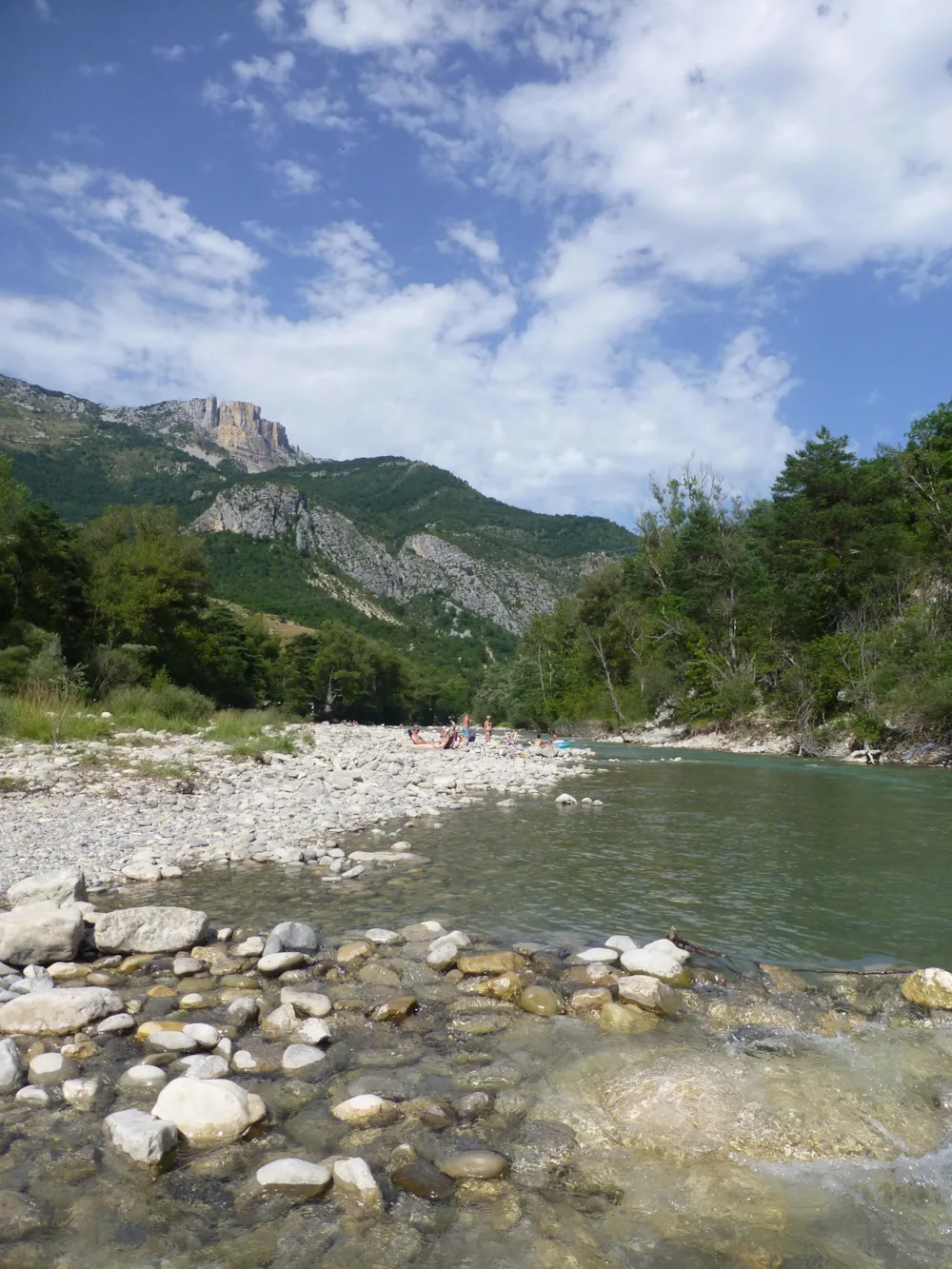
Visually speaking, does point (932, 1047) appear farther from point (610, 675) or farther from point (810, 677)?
point (610, 675)

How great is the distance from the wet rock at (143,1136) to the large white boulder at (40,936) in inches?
99.1

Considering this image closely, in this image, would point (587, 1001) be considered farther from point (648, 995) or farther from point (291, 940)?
point (291, 940)

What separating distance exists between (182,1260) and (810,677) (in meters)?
39.1

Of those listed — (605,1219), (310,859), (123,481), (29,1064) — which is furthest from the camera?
(123,481)

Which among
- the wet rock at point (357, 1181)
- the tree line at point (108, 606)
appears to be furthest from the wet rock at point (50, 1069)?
the tree line at point (108, 606)

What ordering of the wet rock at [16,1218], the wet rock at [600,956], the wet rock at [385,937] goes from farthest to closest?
the wet rock at [385,937] < the wet rock at [600,956] < the wet rock at [16,1218]

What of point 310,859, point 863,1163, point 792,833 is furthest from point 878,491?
point 863,1163

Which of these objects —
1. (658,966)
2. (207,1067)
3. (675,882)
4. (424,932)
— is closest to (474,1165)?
(207,1067)

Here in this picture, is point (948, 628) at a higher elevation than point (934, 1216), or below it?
higher

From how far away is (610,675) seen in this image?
2263 inches

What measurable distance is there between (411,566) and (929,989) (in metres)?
146

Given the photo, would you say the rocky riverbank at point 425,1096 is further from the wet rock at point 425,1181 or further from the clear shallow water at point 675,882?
the clear shallow water at point 675,882

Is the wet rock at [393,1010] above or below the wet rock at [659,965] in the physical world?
below

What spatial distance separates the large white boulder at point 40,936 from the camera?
214 inches
